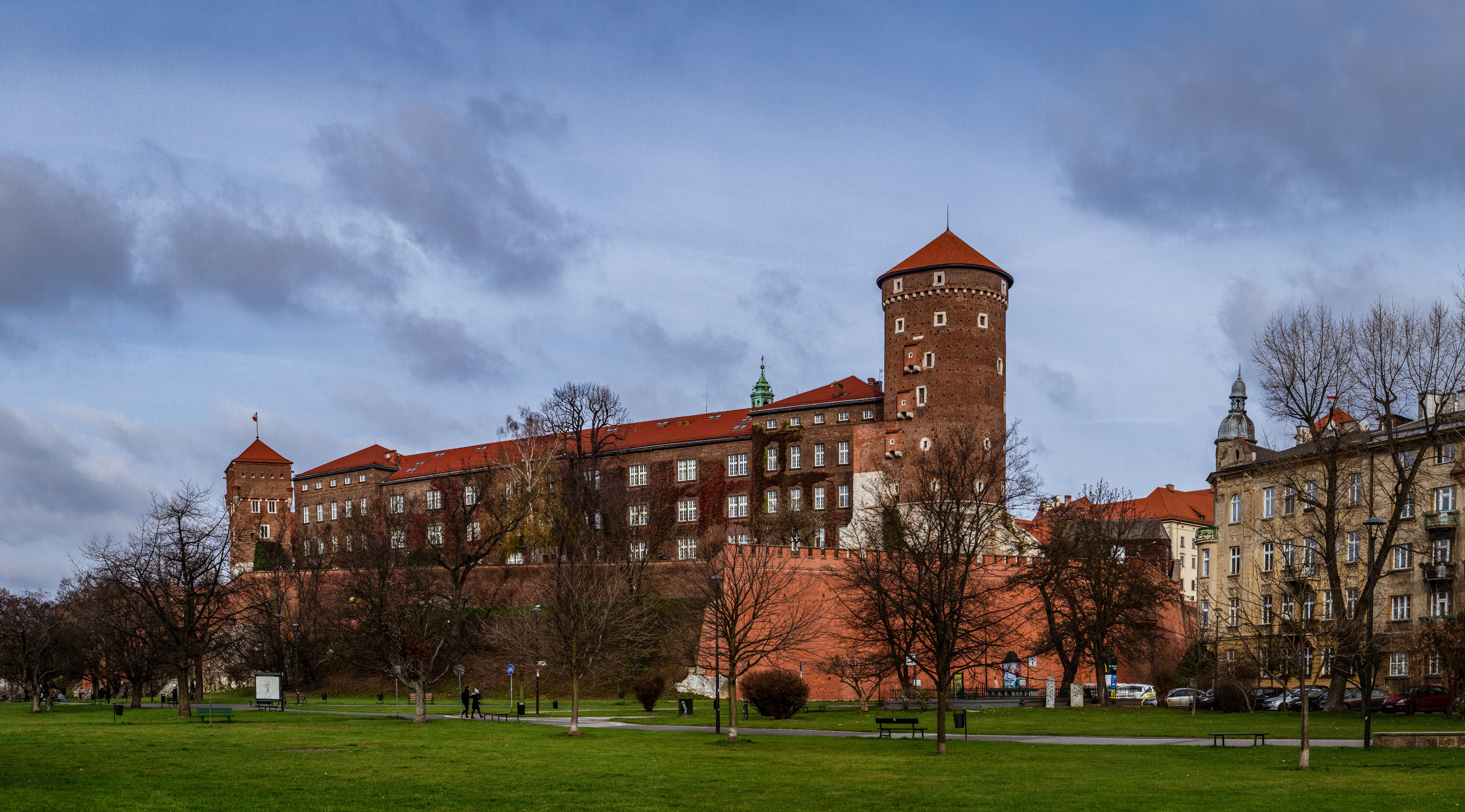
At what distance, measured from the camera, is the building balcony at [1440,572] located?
52.6 meters

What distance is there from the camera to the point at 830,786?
77.2 ft

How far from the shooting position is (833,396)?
91062 millimetres

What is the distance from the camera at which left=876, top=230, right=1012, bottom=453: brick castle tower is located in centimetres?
8362

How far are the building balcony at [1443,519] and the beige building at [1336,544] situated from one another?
0.03 m

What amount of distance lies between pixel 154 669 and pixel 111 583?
665 inches

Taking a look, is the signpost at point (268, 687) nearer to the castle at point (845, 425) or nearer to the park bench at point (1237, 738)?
the castle at point (845, 425)

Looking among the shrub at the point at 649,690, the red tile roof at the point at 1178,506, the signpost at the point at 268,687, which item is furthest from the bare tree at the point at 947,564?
the red tile roof at the point at 1178,506

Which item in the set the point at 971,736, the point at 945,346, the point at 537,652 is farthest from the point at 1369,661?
the point at 945,346

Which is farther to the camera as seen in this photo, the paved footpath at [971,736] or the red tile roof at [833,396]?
the red tile roof at [833,396]

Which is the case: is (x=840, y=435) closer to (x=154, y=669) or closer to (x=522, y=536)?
(x=522, y=536)

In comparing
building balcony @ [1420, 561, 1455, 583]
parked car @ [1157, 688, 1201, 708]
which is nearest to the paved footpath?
parked car @ [1157, 688, 1201, 708]

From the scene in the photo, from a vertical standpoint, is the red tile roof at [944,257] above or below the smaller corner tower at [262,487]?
above

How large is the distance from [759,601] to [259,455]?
89.5m

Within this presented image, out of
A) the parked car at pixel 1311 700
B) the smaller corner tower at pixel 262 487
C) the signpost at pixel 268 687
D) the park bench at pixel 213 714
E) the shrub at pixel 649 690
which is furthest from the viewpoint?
the smaller corner tower at pixel 262 487
